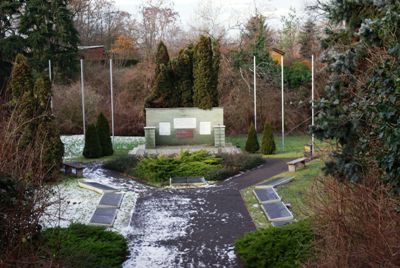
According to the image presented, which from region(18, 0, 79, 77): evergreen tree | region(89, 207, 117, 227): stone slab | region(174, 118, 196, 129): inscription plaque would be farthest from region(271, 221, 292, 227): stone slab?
region(18, 0, 79, 77): evergreen tree

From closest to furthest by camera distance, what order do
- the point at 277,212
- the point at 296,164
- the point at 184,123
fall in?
the point at 277,212
the point at 296,164
the point at 184,123

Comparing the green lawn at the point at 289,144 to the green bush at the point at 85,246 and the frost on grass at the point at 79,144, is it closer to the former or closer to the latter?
the frost on grass at the point at 79,144

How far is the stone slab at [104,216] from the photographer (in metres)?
11.4

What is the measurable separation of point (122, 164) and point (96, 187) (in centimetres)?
345

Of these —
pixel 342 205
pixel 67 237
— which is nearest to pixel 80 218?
pixel 67 237

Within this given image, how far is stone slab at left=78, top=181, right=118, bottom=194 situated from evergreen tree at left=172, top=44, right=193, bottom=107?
25.6 ft

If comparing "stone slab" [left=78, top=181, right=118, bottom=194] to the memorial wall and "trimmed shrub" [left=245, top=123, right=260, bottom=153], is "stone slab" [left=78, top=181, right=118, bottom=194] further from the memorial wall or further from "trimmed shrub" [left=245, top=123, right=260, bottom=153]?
"trimmed shrub" [left=245, top=123, right=260, bottom=153]

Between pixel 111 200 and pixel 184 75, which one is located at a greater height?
pixel 184 75

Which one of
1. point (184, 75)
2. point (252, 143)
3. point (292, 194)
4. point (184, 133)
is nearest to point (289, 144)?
point (252, 143)

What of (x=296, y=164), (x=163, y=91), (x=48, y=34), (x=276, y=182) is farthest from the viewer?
(x=48, y=34)

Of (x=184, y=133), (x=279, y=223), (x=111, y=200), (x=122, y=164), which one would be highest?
(x=184, y=133)

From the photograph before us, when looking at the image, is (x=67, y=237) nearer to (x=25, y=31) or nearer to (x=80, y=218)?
(x=80, y=218)

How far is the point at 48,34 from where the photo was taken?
30.8 m

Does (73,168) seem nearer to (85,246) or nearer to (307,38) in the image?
(85,246)
